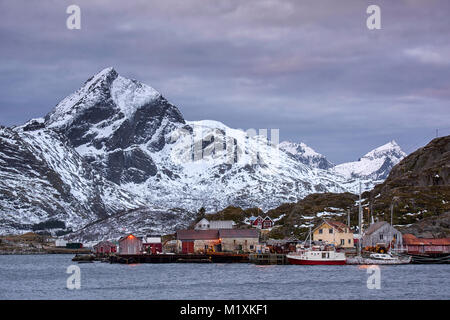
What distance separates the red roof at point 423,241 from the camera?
18262 cm

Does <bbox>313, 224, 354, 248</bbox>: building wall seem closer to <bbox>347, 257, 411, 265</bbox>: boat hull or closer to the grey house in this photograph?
the grey house

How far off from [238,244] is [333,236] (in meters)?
26.7

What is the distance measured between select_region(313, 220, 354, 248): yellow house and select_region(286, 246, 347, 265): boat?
74.6 ft

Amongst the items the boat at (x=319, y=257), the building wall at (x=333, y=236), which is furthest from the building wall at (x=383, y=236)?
the boat at (x=319, y=257)

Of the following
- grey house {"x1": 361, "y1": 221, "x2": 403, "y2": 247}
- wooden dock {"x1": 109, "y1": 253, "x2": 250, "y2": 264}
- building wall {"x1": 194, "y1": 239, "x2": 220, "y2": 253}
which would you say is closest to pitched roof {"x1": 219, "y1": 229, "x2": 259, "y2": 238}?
building wall {"x1": 194, "y1": 239, "x2": 220, "y2": 253}

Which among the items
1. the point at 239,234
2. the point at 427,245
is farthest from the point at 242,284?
the point at 427,245

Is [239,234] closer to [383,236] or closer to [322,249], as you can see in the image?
[383,236]

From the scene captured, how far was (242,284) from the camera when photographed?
4400 inches

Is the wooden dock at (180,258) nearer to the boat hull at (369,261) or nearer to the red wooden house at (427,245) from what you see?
the boat hull at (369,261)

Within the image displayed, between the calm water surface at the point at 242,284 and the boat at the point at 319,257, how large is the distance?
21.4 ft

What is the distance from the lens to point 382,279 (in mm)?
118312

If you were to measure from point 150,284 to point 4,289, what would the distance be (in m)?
22.5
